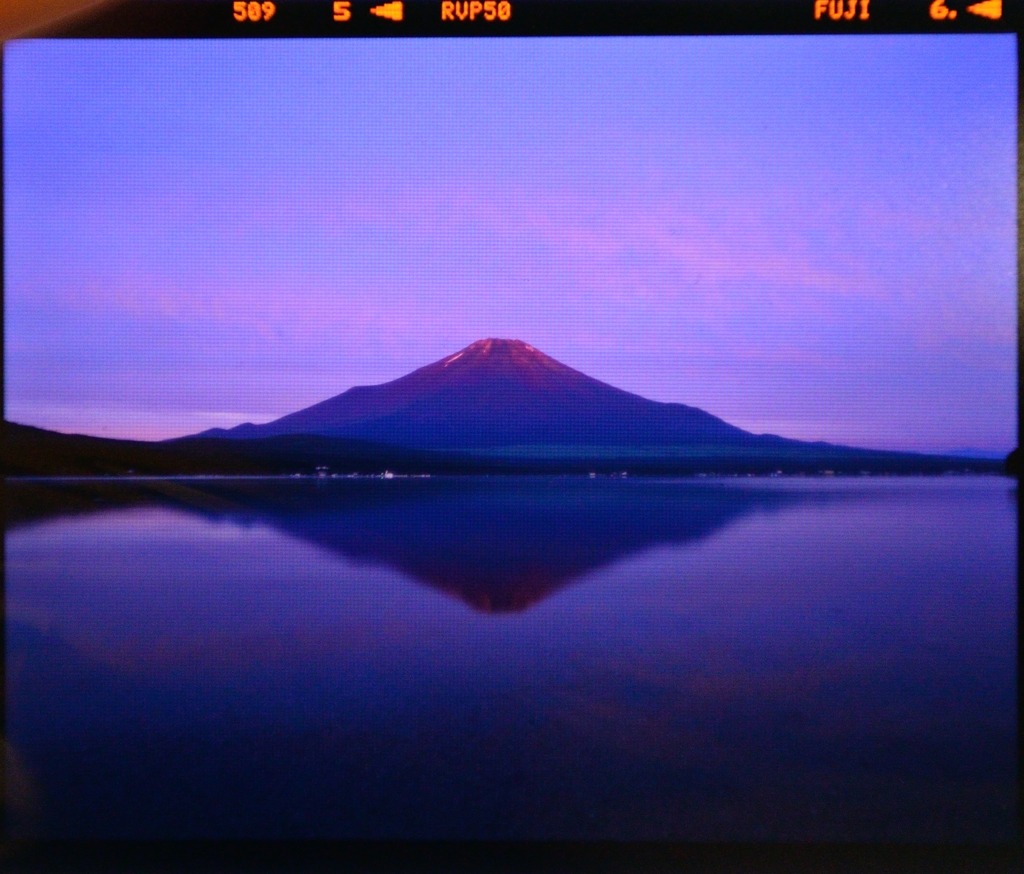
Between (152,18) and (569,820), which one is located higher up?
(152,18)

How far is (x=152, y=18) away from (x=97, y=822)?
279 centimetres

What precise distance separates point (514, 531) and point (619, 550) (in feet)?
5.71

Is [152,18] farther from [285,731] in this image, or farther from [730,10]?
[285,731]

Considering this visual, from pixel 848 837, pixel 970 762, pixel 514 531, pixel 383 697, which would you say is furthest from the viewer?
pixel 514 531

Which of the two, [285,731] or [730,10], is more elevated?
[730,10]

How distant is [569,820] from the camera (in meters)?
2.04

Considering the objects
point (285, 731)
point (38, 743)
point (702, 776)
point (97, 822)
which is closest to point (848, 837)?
point (702, 776)

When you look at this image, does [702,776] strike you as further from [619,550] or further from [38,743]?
[619,550]

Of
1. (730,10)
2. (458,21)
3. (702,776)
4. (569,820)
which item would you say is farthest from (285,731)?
(730,10)

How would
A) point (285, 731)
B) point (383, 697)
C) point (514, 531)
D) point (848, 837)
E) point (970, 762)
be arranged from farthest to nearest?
point (514, 531) → point (383, 697) → point (285, 731) → point (970, 762) → point (848, 837)

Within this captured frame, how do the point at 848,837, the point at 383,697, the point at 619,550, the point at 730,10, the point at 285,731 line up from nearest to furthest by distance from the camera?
the point at 848,837 → the point at 730,10 → the point at 285,731 → the point at 383,697 → the point at 619,550

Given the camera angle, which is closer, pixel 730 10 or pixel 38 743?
pixel 730 10

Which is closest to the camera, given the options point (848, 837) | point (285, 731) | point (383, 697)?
point (848, 837)

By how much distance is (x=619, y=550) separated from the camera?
5926 millimetres
